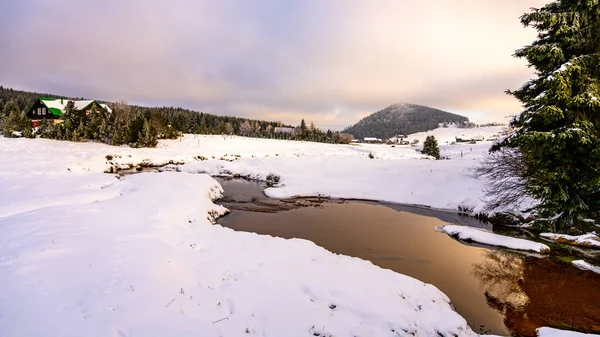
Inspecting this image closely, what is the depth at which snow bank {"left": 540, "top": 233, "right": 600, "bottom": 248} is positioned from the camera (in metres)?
12.8

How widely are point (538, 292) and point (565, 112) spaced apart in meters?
8.41

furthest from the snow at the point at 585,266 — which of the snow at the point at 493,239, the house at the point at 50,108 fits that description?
the house at the point at 50,108

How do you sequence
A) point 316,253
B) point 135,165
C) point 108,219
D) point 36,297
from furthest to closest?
point 135,165, point 108,219, point 316,253, point 36,297

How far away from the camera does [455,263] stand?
39.1ft

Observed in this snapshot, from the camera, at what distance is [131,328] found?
17.6 ft

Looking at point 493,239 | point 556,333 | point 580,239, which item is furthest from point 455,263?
point 580,239

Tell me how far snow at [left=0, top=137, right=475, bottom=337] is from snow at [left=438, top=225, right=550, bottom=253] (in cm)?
755

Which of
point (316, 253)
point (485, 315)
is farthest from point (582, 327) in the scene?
point (316, 253)

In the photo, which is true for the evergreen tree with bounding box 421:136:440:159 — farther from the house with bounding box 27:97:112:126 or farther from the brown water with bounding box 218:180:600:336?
the house with bounding box 27:97:112:126

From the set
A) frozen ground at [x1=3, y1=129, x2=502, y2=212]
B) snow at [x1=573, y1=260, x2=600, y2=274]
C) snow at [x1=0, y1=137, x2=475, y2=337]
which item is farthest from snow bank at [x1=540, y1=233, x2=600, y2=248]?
snow at [x1=0, y1=137, x2=475, y2=337]

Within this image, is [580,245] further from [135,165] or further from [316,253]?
[135,165]

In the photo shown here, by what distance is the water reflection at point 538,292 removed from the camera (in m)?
7.79

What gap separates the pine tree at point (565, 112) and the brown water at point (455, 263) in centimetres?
368

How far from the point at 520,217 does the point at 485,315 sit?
1231 cm
